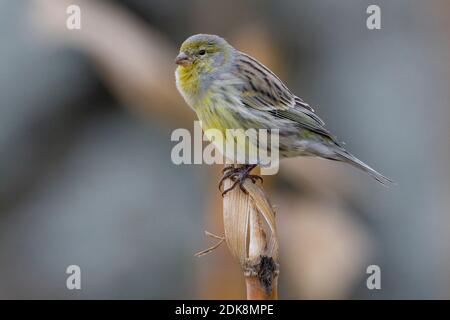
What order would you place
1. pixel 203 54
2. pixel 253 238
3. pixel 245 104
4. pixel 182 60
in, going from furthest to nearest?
pixel 245 104 < pixel 203 54 < pixel 182 60 < pixel 253 238

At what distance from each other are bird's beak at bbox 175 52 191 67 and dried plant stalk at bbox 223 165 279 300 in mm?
821

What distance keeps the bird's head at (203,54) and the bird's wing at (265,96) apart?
0.51ft

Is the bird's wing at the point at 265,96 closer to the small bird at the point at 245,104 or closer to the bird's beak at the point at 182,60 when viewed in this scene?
the small bird at the point at 245,104

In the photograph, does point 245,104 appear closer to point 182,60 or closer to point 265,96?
point 265,96

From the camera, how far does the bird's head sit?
460 cm

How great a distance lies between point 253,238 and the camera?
3740 mm

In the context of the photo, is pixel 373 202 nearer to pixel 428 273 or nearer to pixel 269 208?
pixel 428 273

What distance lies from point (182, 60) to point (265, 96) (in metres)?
0.61

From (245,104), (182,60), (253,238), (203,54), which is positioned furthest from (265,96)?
(253,238)

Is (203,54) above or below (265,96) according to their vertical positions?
above

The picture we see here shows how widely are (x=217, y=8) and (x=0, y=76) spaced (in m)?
2.56

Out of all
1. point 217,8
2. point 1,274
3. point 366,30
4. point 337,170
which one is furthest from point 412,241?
point 1,274

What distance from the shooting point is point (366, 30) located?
25.1 ft

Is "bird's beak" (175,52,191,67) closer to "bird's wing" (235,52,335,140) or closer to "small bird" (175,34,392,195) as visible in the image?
"small bird" (175,34,392,195)
